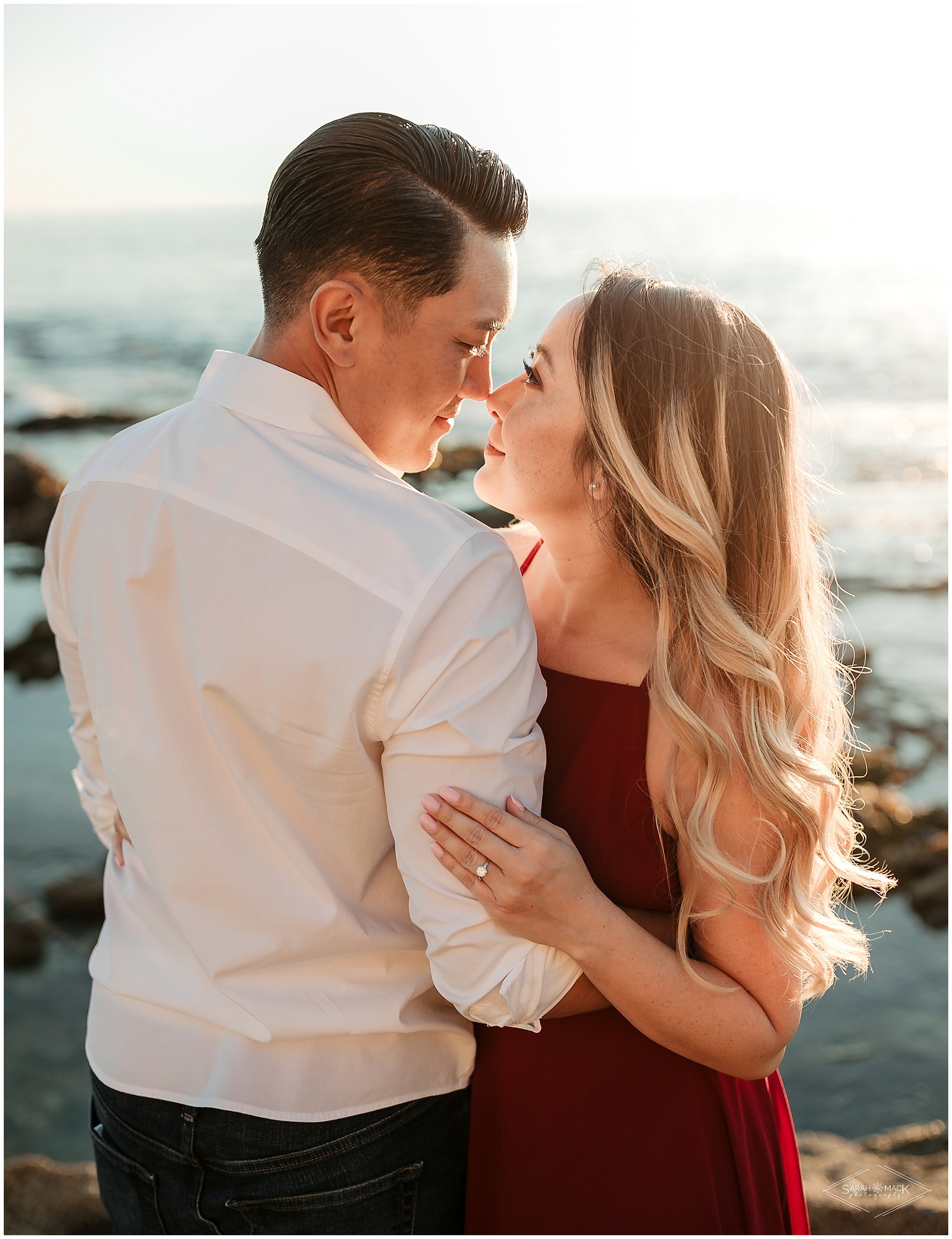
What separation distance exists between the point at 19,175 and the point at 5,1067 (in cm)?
1333

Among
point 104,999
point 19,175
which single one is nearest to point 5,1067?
point 104,999

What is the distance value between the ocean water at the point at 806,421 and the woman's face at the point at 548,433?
0.22 m

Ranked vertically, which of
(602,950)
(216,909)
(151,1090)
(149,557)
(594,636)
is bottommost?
(151,1090)

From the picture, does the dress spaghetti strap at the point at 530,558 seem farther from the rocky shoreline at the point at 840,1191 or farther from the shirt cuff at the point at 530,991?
the rocky shoreline at the point at 840,1191

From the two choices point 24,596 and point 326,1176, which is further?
point 24,596

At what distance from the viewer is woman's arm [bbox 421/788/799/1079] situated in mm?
1463

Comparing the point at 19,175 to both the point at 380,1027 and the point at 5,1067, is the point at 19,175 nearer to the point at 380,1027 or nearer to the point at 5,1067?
the point at 5,1067

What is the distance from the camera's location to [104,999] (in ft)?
5.83

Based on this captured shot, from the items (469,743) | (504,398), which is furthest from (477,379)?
(469,743)

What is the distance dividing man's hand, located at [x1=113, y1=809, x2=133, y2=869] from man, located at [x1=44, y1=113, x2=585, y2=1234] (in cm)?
2

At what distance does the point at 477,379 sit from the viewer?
2.06 metres

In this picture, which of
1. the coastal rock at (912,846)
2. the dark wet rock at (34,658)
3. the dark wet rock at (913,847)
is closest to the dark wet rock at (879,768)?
the coastal rock at (912,846)

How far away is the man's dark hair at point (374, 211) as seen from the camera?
1745mm

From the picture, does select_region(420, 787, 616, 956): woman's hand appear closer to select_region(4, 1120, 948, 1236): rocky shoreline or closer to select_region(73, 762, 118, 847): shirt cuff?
select_region(73, 762, 118, 847): shirt cuff
